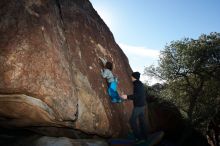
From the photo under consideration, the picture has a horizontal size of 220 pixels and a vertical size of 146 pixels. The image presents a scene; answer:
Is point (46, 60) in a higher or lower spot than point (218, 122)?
higher

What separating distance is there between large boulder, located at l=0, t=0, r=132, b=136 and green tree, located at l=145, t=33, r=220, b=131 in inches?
696

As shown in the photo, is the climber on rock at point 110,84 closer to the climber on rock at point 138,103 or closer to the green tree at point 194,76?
the climber on rock at point 138,103

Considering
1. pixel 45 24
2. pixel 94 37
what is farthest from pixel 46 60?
pixel 94 37

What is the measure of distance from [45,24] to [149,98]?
20.1 meters

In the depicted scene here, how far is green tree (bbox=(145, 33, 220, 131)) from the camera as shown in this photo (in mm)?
27984

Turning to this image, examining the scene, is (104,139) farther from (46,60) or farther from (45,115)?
(46,60)

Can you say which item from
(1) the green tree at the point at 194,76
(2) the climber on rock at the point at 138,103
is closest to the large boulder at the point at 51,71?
(2) the climber on rock at the point at 138,103

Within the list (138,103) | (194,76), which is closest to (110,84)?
(138,103)

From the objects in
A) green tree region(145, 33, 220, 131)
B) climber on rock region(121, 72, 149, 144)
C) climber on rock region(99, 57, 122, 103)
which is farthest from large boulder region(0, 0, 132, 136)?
green tree region(145, 33, 220, 131)

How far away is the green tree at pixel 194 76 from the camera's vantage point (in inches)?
1102

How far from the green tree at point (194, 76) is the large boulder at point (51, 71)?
696 inches

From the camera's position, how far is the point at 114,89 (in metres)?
12.4

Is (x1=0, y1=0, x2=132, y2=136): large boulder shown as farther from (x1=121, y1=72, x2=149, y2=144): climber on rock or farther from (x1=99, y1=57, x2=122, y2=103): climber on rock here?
(x1=121, y1=72, x2=149, y2=144): climber on rock

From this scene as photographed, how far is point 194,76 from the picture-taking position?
96.5ft
